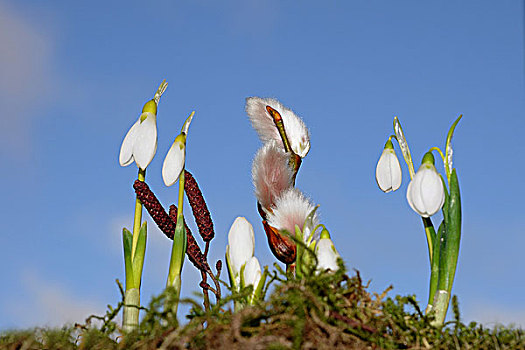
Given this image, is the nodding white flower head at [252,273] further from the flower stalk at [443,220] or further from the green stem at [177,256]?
the flower stalk at [443,220]

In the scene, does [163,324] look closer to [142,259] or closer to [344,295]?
[344,295]

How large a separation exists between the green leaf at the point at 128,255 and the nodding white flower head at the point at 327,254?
38 cm

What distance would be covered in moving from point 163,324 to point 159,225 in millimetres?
422

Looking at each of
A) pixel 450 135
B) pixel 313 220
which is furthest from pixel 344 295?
pixel 450 135

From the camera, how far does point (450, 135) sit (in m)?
1.07

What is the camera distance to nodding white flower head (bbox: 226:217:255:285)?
1062 millimetres

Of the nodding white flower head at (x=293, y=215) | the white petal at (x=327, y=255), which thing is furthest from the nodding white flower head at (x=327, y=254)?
the nodding white flower head at (x=293, y=215)

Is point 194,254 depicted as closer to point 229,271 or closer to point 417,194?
point 229,271

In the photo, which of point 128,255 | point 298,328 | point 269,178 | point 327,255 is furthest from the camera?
point 269,178

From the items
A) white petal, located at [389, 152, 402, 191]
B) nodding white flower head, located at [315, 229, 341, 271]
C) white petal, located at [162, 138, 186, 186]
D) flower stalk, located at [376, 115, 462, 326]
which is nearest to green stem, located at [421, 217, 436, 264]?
flower stalk, located at [376, 115, 462, 326]

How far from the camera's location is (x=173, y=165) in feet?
3.66

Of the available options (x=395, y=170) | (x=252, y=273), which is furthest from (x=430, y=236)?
(x=252, y=273)

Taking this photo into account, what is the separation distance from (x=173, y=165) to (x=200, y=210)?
0.11 m

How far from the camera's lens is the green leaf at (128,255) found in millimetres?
1099
